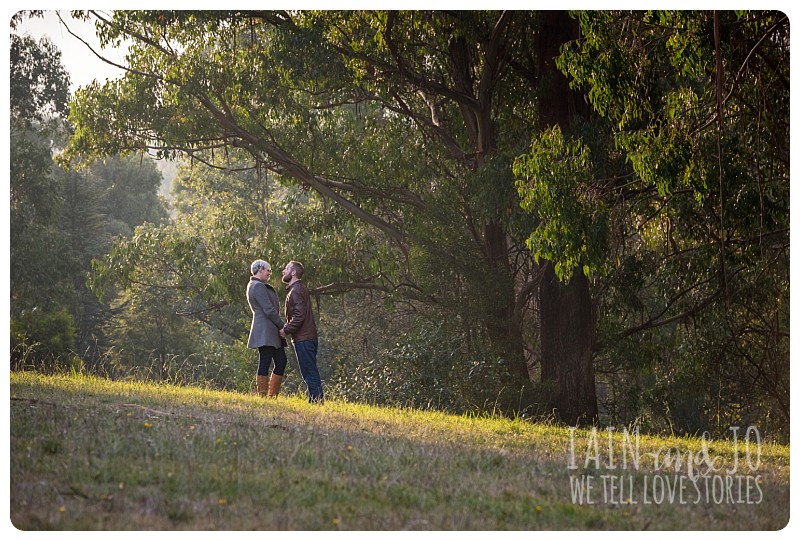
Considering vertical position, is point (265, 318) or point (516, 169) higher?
point (516, 169)

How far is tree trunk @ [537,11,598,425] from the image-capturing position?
591 inches

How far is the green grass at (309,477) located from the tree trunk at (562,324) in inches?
249

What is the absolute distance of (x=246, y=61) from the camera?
16594 millimetres

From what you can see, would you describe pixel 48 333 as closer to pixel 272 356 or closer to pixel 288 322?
pixel 272 356

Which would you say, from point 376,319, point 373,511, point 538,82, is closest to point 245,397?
point 373,511

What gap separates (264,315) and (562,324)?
Result: 555cm

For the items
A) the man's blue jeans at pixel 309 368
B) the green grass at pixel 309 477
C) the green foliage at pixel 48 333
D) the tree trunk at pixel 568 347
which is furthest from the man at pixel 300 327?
the green foliage at pixel 48 333

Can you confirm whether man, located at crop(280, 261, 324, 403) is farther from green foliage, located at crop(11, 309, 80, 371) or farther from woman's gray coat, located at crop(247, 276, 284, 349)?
green foliage, located at crop(11, 309, 80, 371)

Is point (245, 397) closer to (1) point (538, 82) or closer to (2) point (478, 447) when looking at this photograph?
(2) point (478, 447)

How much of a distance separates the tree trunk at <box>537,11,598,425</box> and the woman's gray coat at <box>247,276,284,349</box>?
200 inches

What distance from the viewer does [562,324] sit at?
51.0 feet

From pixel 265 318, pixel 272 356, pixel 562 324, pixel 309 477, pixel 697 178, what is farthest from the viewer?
pixel 562 324

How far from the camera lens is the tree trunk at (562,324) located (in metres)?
15.0

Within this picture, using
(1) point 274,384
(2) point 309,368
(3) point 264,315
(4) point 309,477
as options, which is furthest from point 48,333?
(4) point 309,477
